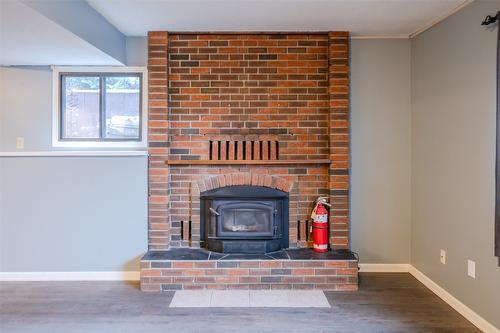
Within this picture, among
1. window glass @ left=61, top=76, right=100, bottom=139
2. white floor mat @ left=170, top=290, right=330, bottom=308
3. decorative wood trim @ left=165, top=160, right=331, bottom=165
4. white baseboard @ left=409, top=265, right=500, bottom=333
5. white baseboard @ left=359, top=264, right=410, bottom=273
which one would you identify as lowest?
white floor mat @ left=170, top=290, right=330, bottom=308

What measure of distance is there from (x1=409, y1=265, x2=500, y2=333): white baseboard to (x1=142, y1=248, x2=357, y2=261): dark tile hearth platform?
26.2 inches

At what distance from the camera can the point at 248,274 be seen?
3053mm

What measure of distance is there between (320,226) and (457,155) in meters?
1.24

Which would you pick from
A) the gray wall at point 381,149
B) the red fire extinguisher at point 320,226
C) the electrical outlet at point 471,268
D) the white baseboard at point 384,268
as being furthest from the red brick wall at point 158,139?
the electrical outlet at point 471,268

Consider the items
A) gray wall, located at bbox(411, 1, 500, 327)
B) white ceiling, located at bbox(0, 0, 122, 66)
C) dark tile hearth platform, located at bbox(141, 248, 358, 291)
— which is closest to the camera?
white ceiling, located at bbox(0, 0, 122, 66)

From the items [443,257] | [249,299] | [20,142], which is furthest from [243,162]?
[20,142]

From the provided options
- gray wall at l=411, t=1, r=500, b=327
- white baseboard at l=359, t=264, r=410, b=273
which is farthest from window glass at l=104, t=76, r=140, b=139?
gray wall at l=411, t=1, r=500, b=327

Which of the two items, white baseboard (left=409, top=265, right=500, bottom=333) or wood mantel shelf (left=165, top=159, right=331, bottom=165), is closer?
white baseboard (left=409, top=265, right=500, bottom=333)

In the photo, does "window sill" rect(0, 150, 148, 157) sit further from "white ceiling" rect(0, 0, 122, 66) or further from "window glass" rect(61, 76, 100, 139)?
"white ceiling" rect(0, 0, 122, 66)

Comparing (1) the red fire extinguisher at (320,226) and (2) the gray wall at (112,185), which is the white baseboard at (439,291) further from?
(1) the red fire extinguisher at (320,226)

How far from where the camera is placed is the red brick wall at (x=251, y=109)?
11.1 feet

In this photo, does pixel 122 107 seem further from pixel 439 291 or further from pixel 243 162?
pixel 439 291

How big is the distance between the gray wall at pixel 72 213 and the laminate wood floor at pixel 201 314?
0.26 m

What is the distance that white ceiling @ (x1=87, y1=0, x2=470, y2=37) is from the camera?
8.87ft
